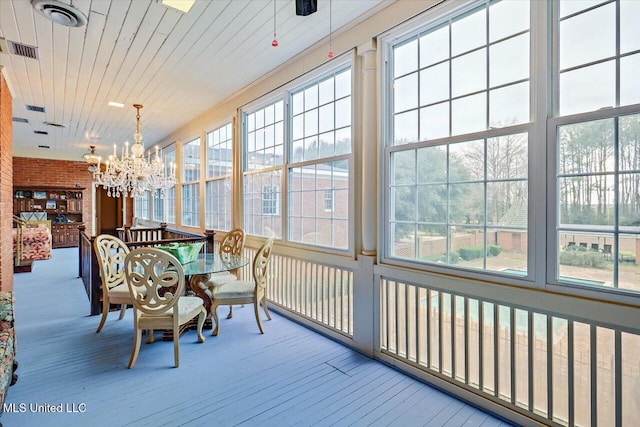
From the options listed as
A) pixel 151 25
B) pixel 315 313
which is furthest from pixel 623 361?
pixel 151 25

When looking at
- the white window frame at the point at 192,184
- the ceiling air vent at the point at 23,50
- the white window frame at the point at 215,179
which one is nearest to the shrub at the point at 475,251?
the white window frame at the point at 215,179

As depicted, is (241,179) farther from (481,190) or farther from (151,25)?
(481,190)

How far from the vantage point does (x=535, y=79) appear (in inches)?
75.5

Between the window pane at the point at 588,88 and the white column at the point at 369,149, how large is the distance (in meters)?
1.33

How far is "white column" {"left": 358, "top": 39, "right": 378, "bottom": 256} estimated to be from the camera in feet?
9.20

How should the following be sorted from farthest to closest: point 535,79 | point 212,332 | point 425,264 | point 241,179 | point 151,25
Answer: point 241,179
point 212,332
point 151,25
point 425,264
point 535,79

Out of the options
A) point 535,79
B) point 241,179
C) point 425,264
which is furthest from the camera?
point 241,179

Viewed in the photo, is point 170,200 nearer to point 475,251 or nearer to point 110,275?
point 110,275

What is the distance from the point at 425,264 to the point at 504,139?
3.37 ft

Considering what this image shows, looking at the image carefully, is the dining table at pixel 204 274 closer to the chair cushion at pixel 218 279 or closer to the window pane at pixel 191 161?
the chair cushion at pixel 218 279

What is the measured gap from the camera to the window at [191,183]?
622 centimetres

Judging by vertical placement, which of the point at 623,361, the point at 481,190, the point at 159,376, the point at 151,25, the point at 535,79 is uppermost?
the point at 151,25

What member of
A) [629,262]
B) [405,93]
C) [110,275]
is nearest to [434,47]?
[405,93]

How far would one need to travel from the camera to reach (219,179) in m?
5.38
